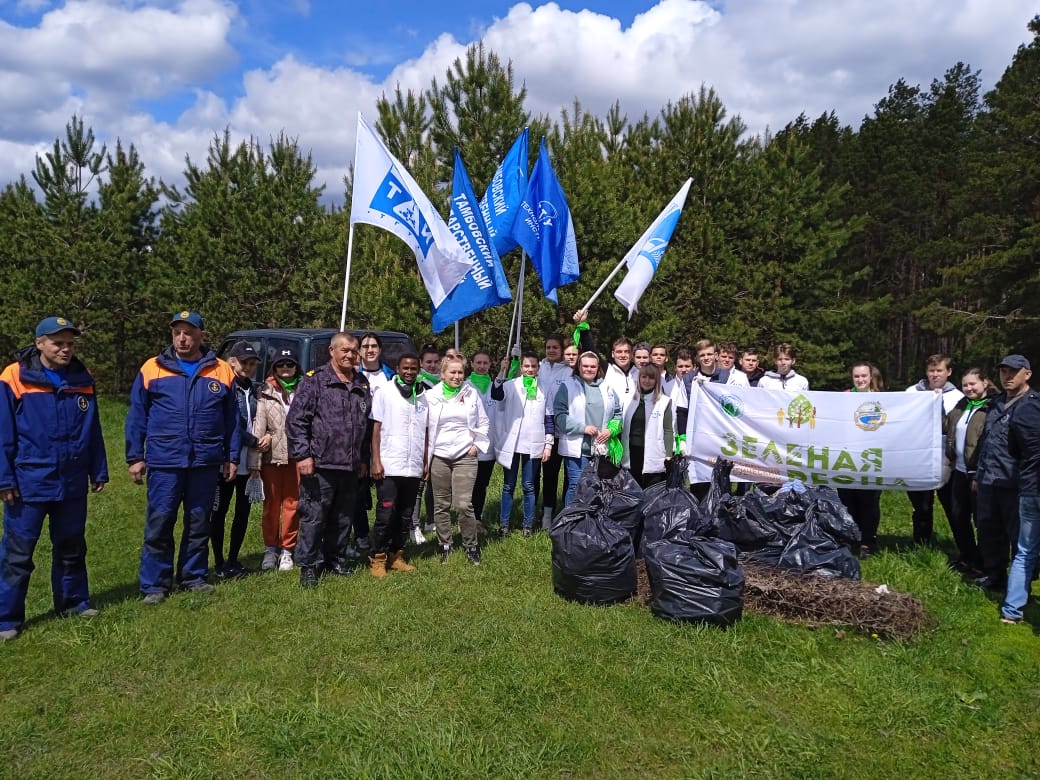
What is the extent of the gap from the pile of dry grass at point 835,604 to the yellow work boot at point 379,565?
2067mm

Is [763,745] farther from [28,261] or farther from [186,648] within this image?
[28,261]

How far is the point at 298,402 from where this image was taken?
5492 millimetres

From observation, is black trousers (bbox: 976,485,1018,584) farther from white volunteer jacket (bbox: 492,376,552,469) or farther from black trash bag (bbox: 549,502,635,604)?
white volunteer jacket (bbox: 492,376,552,469)

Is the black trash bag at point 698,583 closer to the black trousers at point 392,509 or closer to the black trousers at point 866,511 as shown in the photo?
the black trousers at point 392,509

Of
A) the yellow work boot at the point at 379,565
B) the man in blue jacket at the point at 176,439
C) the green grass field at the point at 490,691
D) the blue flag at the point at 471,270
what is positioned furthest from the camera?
the blue flag at the point at 471,270

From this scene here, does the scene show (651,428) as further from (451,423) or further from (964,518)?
(964,518)

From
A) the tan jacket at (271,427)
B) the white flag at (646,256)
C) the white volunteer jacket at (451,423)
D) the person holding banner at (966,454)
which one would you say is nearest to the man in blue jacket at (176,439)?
the tan jacket at (271,427)

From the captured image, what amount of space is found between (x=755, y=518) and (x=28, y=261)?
20.7m

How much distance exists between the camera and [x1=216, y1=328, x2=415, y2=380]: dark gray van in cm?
841

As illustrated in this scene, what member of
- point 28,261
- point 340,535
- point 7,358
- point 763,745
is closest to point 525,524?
point 340,535

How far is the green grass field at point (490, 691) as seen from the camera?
3193mm

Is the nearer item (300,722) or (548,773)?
(548,773)

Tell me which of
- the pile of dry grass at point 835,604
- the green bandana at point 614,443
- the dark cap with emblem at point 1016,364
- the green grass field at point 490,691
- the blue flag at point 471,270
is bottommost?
the green grass field at point 490,691

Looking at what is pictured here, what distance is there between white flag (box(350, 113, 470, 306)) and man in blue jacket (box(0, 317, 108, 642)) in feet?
9.47
